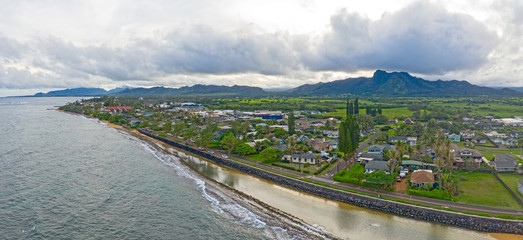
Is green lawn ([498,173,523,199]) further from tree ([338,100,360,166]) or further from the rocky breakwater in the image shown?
tree ([338,100,360,166])

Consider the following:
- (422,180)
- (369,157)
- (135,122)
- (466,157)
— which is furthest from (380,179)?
(135,122)

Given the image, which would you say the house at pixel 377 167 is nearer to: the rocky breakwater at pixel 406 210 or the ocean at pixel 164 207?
the rocky breakwater at pixel 406 210

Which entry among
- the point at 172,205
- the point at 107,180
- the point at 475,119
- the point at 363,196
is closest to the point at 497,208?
the point at 363,196

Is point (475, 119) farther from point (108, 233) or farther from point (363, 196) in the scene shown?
point (108, 233)

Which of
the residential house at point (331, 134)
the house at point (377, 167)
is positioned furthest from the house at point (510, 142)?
the house at point (377, 167)

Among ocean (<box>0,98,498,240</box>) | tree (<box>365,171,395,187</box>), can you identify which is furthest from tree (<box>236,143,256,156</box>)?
tree (<box>365,171,395,187</box>)

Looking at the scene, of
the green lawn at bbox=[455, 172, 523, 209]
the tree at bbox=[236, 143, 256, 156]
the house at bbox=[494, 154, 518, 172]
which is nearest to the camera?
the green lawn at bbox=[455, 172, 523, 209]
